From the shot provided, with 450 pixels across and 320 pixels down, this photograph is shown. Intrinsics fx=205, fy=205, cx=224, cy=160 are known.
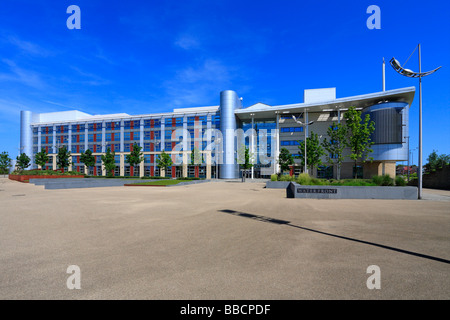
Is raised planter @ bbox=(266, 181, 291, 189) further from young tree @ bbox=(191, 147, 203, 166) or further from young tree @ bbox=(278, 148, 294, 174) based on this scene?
young tree @ bbox=(191, 147, 203, 166)

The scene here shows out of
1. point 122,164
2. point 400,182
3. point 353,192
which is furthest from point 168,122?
point 400,182

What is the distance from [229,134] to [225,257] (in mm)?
52264

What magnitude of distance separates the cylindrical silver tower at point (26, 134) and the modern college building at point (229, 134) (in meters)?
0.39

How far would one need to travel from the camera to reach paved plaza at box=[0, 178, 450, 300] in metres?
3.51

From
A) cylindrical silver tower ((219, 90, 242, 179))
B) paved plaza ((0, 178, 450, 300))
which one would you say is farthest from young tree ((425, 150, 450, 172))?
cylindrical silver tower ((219, 90, 242, 179))

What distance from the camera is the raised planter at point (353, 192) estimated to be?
15383 millimetres

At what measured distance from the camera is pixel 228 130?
56188mm

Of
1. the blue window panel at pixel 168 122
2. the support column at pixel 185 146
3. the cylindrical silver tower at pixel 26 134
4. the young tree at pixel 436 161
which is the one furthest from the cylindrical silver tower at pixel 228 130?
the cylindrical silver tower at pixel 26 134

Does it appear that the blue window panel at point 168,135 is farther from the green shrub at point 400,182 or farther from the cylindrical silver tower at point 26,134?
the green shrub at point 400,182

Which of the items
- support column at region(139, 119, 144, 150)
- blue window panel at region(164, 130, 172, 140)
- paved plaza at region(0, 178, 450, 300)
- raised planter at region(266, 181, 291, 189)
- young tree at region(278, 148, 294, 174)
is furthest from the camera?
support column at region(139, 119, 144, 150)

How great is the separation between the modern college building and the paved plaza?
3699 cm
